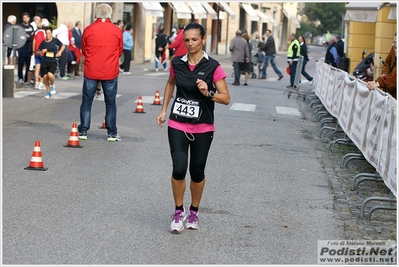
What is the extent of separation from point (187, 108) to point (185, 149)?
0.35 metres

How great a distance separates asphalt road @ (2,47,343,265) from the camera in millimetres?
6426

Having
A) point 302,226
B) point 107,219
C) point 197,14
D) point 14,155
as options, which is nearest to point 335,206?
point 302,226

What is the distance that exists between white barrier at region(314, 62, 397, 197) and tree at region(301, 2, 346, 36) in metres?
93.1

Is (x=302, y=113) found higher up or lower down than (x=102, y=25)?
lower down

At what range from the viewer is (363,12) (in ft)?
77.9

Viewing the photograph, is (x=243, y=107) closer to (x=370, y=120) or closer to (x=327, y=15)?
(x=370, y=120)

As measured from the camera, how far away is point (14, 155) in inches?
436

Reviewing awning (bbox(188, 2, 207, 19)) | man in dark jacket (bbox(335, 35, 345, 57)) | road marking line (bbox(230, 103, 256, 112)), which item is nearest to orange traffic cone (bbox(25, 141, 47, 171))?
road marking line (bbox(230, 103, 256, 112))

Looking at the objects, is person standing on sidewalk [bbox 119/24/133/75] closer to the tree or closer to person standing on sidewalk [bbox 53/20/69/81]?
person standing on sidewalk [bbox 53/20/69/81]

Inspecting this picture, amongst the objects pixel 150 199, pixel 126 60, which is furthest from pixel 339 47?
pixel 150 199

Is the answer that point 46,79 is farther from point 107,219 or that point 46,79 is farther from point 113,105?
point 107,219

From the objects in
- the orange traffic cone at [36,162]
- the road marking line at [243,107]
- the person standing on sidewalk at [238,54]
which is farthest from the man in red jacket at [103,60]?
the person standing on sidewalk at [238,54]

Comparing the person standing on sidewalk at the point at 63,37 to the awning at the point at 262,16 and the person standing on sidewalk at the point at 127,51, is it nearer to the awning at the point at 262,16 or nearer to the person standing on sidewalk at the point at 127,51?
the person standing on sidewalk at the point at 127,51

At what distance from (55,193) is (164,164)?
8.13 ft
